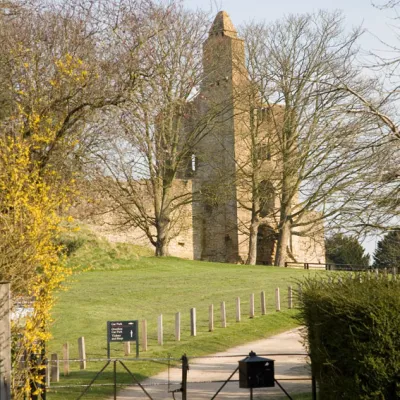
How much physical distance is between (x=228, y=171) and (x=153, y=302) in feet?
54.6

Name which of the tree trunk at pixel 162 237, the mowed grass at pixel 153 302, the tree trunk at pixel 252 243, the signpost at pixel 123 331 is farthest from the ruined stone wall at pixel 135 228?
the signpost at pixel 123 331

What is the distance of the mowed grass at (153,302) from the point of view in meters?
19.2

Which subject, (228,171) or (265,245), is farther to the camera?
(265,245)

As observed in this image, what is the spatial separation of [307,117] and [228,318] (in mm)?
15866

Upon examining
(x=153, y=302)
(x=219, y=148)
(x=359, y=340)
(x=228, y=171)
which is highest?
(x=219, y=148)

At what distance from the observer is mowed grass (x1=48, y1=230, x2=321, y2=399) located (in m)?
19.2

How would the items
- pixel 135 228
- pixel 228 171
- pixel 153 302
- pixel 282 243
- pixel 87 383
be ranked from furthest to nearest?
pixel 282 243 → pixel 135 228 → pixel 228 171 → pixel 153 302 → pixel 87 383

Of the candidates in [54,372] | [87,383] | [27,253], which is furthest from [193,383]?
[27,253]

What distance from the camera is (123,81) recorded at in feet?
54.9

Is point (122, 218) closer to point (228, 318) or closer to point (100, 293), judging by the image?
point (100, 293)

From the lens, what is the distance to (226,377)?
16.2 meters

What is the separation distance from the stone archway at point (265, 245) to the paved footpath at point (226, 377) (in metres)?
28.6

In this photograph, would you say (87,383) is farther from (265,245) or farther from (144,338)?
(265,245)

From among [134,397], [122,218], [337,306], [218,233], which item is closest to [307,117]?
[122,218]
